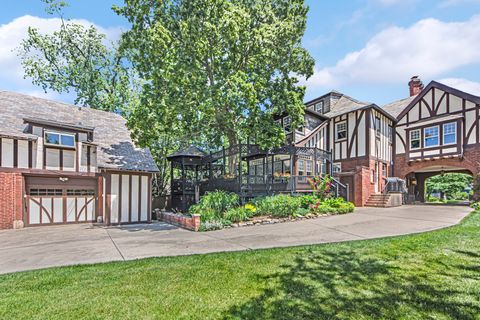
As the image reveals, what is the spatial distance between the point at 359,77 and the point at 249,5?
8798 mm

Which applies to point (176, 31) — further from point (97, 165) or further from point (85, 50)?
point (85, 50)

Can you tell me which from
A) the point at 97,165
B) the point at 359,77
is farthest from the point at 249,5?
the point at 97,165

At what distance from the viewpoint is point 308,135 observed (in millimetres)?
19203

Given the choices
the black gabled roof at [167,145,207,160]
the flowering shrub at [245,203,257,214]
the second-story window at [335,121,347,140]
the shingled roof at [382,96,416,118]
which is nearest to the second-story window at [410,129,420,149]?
the shingled roof at [382,96,416,118]

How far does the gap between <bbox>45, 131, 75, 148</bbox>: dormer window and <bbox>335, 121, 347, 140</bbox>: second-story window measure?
58.7ft

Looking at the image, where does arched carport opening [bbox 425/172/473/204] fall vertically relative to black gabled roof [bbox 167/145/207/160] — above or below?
below

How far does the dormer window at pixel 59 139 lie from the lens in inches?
490

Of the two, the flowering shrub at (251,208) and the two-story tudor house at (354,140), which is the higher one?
the two-story tudor house at (354,140)

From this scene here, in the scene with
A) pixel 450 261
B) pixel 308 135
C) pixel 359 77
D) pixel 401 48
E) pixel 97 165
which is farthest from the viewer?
pixel 308 135

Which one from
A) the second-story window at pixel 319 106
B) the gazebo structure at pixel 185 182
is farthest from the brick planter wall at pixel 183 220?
the second-story window at pixel 319 106

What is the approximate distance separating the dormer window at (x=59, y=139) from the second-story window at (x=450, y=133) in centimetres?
2327

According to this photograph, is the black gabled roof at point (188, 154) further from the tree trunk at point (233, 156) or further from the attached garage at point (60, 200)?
the attached garage at point (60, 200)

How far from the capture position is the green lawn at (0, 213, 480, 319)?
324 cm

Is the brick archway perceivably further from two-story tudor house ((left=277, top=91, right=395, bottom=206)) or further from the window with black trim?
the window with black trim
